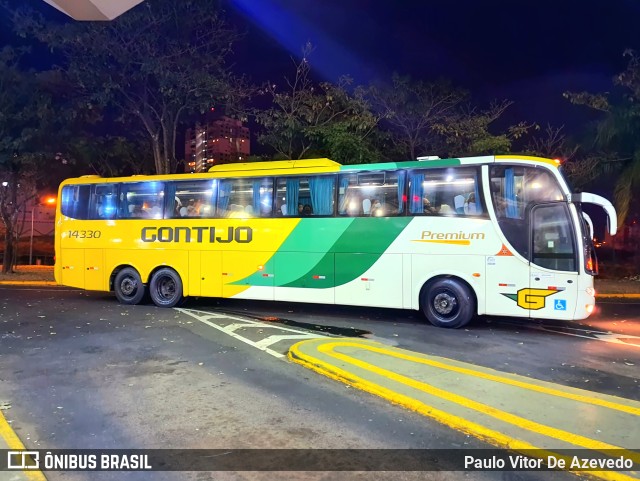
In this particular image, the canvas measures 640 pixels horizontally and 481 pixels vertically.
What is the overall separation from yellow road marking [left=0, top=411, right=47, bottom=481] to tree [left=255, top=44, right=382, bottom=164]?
1248cm

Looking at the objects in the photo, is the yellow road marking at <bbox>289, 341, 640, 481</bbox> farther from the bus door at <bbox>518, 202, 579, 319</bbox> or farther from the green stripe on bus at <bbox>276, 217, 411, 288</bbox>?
the green stripe on bus at <bbox>276, 217, 411, 288</bbox>

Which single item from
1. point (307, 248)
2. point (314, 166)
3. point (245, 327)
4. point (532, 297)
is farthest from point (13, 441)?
point (532, 297)

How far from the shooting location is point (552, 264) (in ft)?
29.2

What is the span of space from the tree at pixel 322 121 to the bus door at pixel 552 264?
789cm

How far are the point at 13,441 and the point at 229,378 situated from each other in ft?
8.08

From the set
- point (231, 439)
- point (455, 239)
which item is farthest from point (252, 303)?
point (231, 439)

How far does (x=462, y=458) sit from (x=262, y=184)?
8.46 meters

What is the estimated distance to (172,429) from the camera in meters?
4.63

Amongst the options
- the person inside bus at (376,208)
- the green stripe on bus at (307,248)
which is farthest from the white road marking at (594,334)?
the green stripe on bus at (307,248)

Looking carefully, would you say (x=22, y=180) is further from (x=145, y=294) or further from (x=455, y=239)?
(x=455, y=239)

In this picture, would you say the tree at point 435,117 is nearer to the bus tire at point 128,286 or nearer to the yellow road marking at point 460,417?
the bus tire at point 128,286

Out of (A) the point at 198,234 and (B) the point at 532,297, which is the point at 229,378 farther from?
(A) the point at 198,234

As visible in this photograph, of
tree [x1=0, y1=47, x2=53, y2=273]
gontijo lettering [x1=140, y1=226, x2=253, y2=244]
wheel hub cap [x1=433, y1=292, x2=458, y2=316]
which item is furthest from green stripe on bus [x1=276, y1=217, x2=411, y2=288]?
tree [x1=0, y1=47, x2=53, y2=273]

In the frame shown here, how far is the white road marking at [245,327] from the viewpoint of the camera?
811 cm
